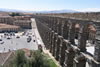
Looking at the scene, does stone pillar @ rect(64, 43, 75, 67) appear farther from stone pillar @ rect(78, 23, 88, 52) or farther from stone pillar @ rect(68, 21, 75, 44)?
stone pillar @ rect(78, 23, 88, 52)

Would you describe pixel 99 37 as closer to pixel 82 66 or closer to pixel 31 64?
pixel 82 66

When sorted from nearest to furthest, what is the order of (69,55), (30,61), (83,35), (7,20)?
(83,35)
(69,55)
(30,61)
(7,20)

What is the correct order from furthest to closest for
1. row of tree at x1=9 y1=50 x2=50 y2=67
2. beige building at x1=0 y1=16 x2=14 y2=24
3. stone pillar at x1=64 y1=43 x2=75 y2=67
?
1. beige building at x1=0 y1=16 x2=14 y2=24
2. row of tree at x1=9 y1=50 x2=50 y2=67
3. stone pillar at x1=64 y1=43 x2=75 y2=67

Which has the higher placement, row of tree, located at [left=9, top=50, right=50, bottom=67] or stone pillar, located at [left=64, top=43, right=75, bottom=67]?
stone pillar, located at [left=64, top=43, right=75, bottom=67]

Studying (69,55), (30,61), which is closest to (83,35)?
(69,55)

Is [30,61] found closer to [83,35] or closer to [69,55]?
[69,55]

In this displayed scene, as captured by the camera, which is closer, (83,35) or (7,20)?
(83,35)

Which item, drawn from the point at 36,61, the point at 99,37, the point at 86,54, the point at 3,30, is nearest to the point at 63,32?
the point at 36,61

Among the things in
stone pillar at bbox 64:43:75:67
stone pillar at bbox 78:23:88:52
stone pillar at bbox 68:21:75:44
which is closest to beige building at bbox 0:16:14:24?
stone pillar at bbox 64:43:75:67

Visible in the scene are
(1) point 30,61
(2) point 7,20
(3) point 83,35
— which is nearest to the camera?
(3) point 83,35

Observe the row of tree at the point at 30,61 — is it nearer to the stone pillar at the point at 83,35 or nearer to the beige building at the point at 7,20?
the stone pillar at the point at 83,35

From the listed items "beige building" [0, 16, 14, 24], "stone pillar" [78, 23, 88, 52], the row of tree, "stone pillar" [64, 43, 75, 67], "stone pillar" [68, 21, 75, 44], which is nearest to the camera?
"stone pillar" [78, 23, 88, 52]

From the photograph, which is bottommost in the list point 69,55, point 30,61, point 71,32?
point 30,61

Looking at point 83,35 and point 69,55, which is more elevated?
point 83,35
